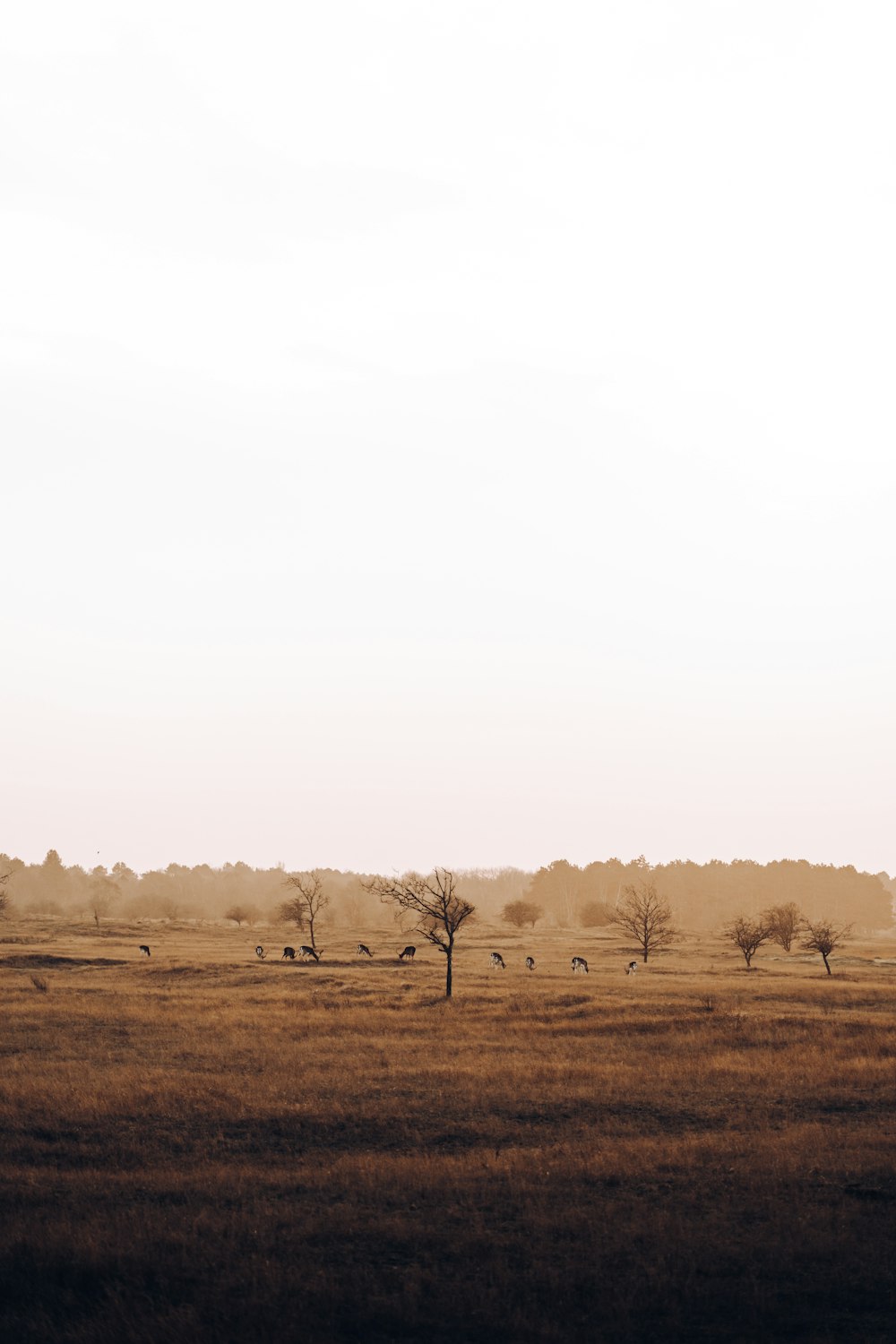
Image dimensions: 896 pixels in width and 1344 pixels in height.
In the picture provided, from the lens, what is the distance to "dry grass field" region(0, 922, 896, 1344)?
10.3 m

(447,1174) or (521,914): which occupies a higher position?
(447,1174)

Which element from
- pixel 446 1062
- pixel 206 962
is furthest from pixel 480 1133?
pixel 206 962

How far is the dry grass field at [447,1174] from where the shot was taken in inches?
407

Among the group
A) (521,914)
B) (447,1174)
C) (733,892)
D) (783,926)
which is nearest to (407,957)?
(783,926)

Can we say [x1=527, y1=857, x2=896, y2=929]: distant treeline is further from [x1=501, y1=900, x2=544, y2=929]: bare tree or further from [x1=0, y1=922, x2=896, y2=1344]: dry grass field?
[x1=0, y1=922, x2=896, y2=1344]: dry grass field

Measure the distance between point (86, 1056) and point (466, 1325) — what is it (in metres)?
21.5

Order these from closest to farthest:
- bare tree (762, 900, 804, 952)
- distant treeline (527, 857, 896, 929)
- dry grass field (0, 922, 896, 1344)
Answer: dry grass field (0, 922, 896, 1344), bare tree (762, 900, 804, 952), distant treeline (527, 857, 896, 929)

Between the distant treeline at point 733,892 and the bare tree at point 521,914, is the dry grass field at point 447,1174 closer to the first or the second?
the bare tree at point 521,914

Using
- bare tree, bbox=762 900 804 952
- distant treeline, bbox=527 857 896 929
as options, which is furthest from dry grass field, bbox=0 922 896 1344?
distant treeline, bbox=527 857 896 929

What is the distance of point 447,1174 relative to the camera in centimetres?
1569

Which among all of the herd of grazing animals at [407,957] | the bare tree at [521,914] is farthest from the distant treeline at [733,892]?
the herd of grazing animals at [407,957]

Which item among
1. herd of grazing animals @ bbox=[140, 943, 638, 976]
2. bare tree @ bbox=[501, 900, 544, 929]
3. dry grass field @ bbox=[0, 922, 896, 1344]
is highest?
dry grass field @ bbox=[0, 922, 896, 1344]

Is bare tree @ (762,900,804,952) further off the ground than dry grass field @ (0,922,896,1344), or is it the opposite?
dry grass field @ (0,922,896,1344)

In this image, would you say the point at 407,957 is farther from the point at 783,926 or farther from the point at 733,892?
the point at 733,892
